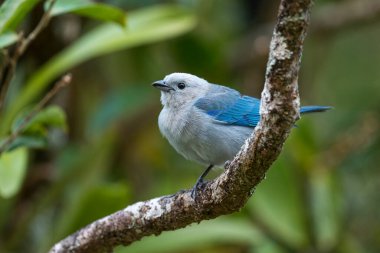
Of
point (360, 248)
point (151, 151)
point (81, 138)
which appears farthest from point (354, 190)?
point (81, 138)

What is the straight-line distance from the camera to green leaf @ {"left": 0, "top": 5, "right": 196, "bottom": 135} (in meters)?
→ 3.98

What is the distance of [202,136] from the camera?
3.03 m

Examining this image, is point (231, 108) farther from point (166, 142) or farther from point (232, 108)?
point (166, 142)

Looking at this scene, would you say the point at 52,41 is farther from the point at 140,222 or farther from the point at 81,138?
the point at 140,222

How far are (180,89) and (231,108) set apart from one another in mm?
357

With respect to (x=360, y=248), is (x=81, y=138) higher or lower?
higher

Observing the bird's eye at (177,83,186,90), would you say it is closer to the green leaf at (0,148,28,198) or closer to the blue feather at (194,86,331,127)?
the blue feather at (194,86,331,127)

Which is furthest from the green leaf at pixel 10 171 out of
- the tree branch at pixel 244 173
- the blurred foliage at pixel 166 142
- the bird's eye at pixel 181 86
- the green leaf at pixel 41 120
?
the bird's eye at pixel 181 86

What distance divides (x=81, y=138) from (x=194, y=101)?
194 cm

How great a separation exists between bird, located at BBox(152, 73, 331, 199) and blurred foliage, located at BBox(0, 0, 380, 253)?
595 millimetres

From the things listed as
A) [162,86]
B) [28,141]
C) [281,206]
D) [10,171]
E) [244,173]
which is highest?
[162,86]

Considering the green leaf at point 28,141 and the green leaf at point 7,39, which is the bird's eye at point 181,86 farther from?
the green leaf at point 7,39

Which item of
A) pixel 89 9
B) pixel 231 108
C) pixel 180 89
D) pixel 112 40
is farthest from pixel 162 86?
pixel 112 40

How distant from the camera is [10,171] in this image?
3.06 metres
